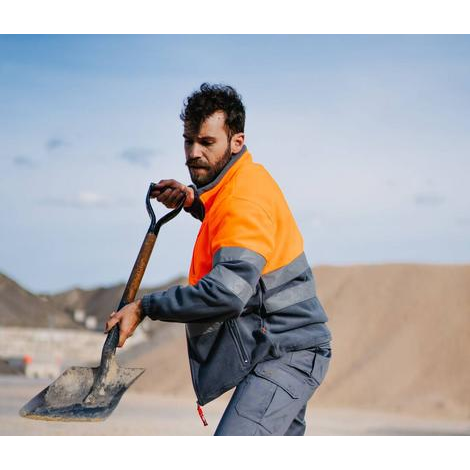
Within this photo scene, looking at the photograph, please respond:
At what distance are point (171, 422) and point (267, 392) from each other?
14.1m

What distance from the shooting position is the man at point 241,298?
2.78 m

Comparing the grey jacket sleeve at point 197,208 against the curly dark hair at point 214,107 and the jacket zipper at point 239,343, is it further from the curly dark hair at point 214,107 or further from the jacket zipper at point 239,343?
the jacket zipper at point 239,343

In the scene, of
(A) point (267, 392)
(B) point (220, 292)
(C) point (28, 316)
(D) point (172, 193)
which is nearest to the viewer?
(B) point (220, 292)

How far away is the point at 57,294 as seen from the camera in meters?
58.8

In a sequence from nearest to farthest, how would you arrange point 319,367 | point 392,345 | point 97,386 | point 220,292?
point 220,292
point 319,367
point 97,386
point 392,345

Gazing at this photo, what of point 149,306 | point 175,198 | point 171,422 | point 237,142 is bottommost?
point 171,422

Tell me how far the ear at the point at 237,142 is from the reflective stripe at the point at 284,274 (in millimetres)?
454

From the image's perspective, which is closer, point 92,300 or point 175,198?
point 175,198

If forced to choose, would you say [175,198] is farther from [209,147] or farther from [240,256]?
[240,256]

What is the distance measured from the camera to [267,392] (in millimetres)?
2854

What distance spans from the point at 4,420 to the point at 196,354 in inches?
500

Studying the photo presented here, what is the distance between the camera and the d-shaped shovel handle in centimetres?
304

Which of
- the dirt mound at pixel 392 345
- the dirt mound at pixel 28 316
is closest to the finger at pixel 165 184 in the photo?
the dirt mound at pixel 392 345

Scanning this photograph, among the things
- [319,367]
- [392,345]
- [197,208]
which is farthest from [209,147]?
[392,345]
